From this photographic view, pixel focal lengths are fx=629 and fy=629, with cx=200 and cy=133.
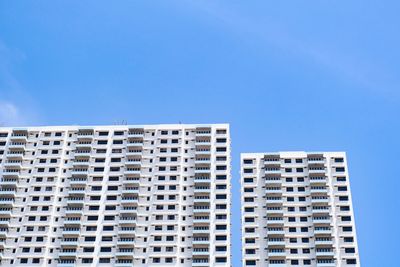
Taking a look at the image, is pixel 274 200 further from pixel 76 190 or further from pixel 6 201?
pixel 6 201

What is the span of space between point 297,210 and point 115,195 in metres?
29.4

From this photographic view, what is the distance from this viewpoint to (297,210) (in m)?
100

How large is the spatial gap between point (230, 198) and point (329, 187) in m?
16.3

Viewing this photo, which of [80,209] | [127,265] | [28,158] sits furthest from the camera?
[28,158]

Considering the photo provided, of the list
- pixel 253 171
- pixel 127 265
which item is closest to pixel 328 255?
pixel 253 171

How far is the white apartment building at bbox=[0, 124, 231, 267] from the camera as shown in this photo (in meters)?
95.4

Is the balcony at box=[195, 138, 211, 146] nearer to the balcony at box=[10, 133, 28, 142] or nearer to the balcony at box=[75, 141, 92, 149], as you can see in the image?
the balcony at box=[75, 141, 92, 149]

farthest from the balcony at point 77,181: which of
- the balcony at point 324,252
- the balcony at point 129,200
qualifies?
the balcony at point 324,252

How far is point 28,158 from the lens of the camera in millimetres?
107562

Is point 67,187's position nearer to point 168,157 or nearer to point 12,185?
point 12,185

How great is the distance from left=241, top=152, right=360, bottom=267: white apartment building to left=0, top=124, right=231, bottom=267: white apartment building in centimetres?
459

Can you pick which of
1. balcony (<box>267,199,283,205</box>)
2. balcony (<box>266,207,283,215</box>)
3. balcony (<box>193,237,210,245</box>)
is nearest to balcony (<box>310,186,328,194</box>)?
balcony (<box>267,199,283,205</box>)

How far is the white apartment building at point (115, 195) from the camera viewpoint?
95438mm

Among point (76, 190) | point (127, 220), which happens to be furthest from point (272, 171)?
point (76, 190)
